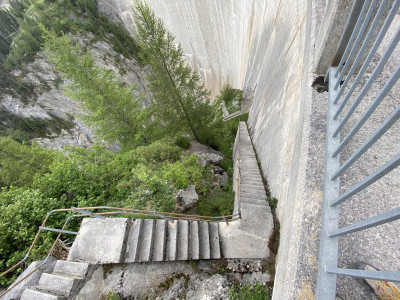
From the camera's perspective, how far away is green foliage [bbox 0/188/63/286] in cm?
385

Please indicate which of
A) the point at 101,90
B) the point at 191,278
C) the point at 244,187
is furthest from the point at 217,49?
the point at 191,278

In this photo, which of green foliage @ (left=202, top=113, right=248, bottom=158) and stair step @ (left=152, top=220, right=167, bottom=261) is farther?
green foliage @ (left=202, top=113, right=248, bottom=158)

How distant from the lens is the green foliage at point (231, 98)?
18.7 metres

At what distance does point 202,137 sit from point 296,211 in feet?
33.1

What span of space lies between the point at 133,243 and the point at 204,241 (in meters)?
1.63

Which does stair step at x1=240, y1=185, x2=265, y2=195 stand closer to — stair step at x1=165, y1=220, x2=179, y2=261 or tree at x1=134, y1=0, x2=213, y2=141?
stair step at x1=165, y1=220, x2=179, y2=261

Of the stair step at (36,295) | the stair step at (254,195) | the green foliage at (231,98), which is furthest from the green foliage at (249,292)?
the green foliage at (231,98)

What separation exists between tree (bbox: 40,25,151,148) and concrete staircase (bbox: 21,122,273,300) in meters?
6.45

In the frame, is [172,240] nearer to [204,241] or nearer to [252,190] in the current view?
[204,241]

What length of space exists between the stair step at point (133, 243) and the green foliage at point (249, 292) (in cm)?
197

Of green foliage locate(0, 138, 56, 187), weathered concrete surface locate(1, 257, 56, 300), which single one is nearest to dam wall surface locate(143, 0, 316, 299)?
weathered concrete surface locate(1, 257, 56, 300)

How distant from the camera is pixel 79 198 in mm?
5285

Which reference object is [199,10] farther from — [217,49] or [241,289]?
[241,289]

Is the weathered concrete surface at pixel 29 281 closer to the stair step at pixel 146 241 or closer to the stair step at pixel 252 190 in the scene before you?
the stair step at pixel 146 241
